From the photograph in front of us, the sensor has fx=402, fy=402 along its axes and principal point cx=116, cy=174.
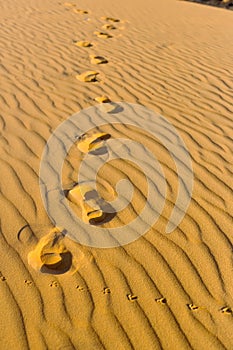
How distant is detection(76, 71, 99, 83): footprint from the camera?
5.48 m

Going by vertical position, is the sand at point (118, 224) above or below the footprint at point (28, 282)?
above

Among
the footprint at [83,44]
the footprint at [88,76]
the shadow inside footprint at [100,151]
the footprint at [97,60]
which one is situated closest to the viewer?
the shadow inside footprint at [100,151]

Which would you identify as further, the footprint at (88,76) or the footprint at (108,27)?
the footprint at (108,27)

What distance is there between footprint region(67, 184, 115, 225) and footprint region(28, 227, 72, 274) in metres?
0.30

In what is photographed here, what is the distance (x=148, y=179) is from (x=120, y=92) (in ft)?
6.77

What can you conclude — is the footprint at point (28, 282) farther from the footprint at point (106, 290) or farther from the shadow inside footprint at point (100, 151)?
the shadow inside footprint at point (100, 151)

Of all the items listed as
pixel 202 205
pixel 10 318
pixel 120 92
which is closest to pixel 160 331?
pixel 10 318

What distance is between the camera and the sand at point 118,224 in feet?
7.57

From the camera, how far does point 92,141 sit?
13.1ft

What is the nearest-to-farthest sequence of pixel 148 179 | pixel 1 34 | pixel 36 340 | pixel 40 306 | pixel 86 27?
pixel 36 340 < pixel 40 306 < pixel 148 179 < pixel 1 34 < pixel 86 27

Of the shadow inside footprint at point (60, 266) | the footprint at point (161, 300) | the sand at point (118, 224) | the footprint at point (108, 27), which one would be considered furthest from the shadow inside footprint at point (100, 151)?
the footprint at point (108, 27)

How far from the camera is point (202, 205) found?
10.6 feet

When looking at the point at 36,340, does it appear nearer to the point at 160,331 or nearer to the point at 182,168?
the point at 160,331

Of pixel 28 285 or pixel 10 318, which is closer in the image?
pixel 10 318
